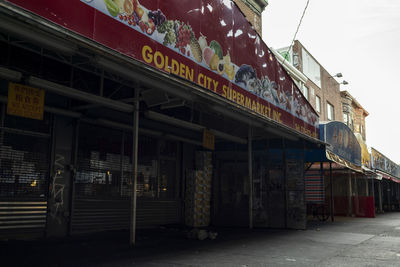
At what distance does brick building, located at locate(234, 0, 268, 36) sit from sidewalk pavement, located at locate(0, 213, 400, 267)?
14894 mm

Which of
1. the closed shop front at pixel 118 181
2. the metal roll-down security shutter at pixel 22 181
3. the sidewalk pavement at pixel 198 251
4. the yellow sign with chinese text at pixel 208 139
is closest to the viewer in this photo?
the sidewalk pavement at pixel 198 251

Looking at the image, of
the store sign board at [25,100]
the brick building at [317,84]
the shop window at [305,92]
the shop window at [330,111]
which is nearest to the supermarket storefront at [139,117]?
the store sign board at [25,100]

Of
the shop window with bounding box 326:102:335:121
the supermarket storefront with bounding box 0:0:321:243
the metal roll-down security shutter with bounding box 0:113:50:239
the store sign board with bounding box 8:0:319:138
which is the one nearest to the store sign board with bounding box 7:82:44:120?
the supermarket storefront with bounding box 0:0:321:243

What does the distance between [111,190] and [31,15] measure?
7409 millimetres

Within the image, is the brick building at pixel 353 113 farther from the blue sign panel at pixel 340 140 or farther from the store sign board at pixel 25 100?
the store sign board at pixel 25 100

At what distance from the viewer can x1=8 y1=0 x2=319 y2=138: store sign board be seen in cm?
544

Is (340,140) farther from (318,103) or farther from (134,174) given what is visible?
(318,103)

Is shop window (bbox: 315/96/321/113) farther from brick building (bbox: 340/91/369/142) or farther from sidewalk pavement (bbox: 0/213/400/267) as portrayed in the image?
sidewalk pavement (bbox: 0/213/400/267)

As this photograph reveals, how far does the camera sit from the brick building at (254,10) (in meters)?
21.2

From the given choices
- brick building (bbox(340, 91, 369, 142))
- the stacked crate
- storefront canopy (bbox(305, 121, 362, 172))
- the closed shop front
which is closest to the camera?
the closed shop front

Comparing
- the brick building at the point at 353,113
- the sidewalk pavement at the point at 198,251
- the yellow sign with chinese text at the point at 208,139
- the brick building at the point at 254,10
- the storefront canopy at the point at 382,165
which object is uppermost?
the brick building at the point at 254,10

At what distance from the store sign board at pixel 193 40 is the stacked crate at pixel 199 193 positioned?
3261 mm

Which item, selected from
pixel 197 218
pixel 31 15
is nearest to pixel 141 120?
pixel 197 218

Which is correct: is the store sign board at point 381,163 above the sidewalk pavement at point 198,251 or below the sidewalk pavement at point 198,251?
above
